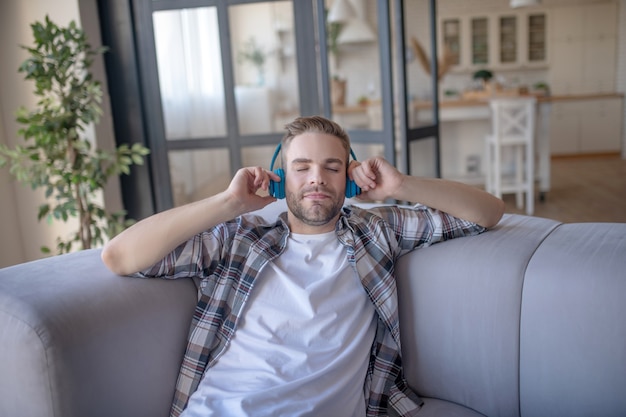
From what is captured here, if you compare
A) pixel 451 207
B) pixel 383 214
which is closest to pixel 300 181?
pixel 383 214

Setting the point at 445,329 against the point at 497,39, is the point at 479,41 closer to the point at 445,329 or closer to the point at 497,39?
the point at 497,39

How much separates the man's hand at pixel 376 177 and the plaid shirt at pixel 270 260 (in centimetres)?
6

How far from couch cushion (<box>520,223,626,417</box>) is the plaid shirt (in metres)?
0.25

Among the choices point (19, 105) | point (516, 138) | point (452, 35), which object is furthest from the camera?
point (452, 35)

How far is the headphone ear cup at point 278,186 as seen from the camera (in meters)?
1.41

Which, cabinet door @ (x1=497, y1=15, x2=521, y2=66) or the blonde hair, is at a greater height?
cabinet door @ (x1=497, y1=15, x2=521, y2=66)

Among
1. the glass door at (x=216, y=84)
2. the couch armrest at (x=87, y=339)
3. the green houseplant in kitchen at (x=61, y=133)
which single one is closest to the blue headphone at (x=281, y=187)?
the couch armrest at (x=87, y=339)

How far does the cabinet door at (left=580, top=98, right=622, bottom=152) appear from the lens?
8203mm

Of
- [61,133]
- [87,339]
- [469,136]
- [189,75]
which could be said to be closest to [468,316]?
[87,339]

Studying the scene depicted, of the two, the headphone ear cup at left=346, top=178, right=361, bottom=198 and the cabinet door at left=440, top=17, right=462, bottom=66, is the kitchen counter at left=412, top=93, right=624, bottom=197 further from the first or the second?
the headphone ear cup at left=346, top=178, right=361, bottom=198

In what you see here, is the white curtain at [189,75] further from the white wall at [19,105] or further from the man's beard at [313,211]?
the man's beard at [313,211]

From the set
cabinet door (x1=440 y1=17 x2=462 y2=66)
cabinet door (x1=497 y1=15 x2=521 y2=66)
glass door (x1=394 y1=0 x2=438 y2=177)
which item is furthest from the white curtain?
cabinet door (x1=497 y1=15 x2=521 y2=66)

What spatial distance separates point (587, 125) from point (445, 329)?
26.1 ft

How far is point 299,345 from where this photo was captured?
1266mm
